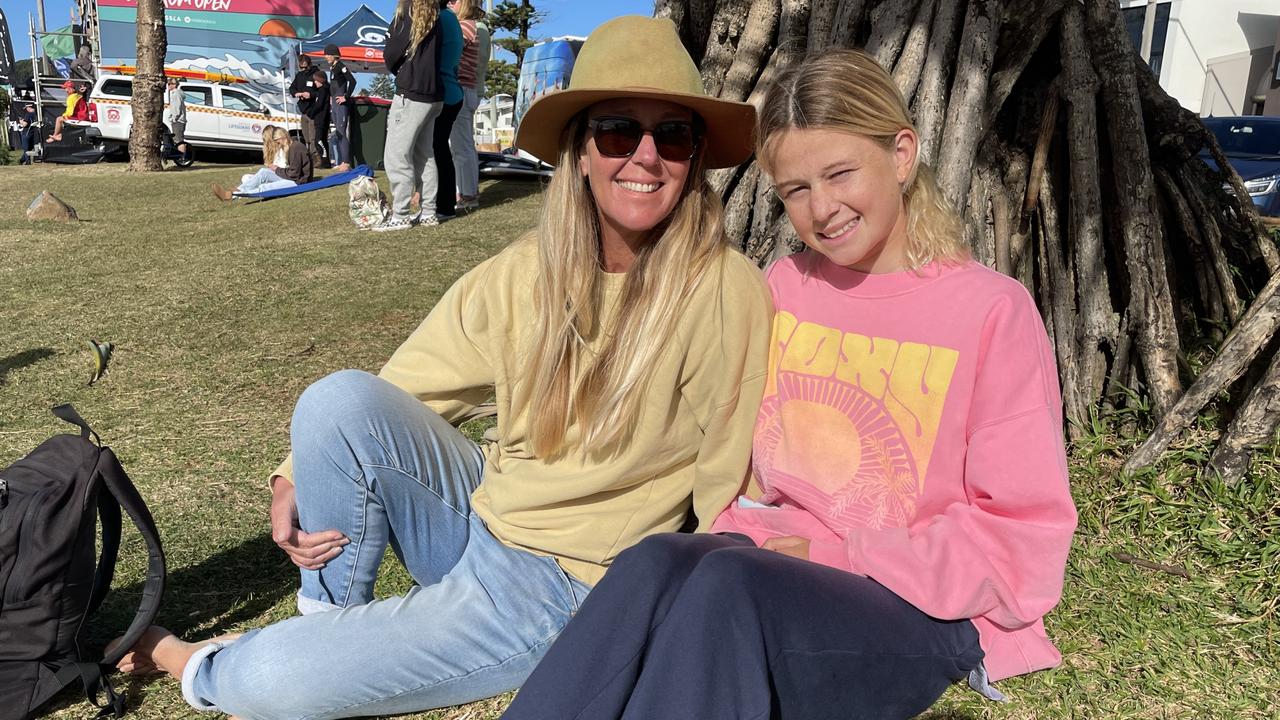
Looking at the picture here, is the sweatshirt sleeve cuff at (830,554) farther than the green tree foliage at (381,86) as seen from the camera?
No

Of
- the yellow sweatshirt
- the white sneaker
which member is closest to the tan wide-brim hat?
the yellow sweatshirt

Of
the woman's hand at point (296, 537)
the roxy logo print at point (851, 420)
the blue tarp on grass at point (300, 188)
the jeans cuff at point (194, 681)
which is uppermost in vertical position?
the roxy logo print at point (851, 420)

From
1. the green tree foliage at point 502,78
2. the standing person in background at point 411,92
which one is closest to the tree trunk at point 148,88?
the standing person in background at point 411,92

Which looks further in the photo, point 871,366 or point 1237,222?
point 1237,222

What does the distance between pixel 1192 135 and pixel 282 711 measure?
3.87 metres

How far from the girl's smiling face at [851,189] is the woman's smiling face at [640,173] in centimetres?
26

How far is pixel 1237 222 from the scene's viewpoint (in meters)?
4.13

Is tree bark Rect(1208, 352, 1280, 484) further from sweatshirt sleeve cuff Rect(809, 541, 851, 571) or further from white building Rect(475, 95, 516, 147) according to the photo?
white building Rect(475, 95, 516, 147)

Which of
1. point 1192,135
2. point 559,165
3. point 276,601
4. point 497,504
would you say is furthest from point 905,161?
point 1192,135

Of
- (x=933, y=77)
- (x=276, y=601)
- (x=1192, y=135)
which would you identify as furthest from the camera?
(x=1192, y=135)

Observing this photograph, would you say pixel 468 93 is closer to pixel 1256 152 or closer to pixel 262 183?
pixel 262 183

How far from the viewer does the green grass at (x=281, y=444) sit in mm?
2504

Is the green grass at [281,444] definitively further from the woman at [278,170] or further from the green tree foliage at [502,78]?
the green tree foliage at [502,78]

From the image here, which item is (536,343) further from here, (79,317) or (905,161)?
(79,317)
